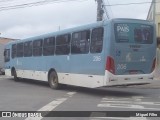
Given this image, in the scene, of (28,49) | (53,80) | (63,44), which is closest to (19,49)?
(28,49)

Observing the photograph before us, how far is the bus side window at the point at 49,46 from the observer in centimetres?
2150

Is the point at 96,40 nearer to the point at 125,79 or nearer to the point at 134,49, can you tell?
the point at 134,49

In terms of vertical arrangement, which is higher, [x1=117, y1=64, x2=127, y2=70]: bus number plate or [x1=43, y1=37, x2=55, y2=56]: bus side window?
[x1=43, y1=37, x2=55, y2=56]: bus side window

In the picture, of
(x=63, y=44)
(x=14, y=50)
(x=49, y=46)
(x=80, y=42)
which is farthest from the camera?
(x=14, y=50)

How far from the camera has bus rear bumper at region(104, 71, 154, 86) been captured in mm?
16125

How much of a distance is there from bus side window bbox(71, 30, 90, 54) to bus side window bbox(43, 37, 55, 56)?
2.67 meters

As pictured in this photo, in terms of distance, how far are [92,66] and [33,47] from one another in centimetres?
817

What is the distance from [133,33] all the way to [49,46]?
21.1ft

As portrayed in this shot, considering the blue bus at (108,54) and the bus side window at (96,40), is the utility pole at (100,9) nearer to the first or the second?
the blue bus at (108,54)

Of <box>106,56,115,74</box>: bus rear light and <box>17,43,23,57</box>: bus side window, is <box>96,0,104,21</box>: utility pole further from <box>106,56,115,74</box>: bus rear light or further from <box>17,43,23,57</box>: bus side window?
<box>106,56,115,74</box>: bus rear light

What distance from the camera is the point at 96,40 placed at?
16984mm

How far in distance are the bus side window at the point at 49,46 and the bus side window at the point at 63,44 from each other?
71 centimetres

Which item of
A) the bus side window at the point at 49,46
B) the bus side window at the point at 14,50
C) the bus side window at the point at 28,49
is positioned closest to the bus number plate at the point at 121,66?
the bus side window at the point at 49,46

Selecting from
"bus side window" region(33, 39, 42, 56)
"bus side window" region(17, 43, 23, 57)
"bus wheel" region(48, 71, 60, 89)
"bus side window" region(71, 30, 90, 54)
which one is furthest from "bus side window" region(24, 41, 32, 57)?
"bus side window" region(71, 30, 90, 54)
